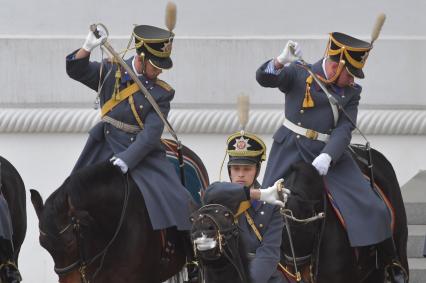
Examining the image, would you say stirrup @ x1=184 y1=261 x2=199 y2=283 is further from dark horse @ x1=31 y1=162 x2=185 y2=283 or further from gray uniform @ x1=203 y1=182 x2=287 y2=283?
gray uniform @ x1=203 y1=182 x2=287 y2=283

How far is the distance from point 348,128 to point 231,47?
321 centimetres

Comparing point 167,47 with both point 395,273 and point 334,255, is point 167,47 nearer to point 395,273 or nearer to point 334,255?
point 334,255

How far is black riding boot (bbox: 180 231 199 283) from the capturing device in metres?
11.4

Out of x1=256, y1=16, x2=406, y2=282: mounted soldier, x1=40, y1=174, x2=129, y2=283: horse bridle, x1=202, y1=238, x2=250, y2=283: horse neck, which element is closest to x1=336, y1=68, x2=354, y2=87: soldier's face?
x1=256, y1=16, x2=406, y2=282: mounted soldier

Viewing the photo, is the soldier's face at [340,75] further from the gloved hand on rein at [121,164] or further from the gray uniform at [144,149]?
the gloved hand on rein at [121,164]

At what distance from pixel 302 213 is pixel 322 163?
55cm

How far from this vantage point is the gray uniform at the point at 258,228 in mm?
8393

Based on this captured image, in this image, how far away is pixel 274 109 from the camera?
47.1 feet

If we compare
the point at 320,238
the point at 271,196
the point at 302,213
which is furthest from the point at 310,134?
the point at 271,196

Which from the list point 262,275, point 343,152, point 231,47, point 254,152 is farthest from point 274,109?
point 262,275

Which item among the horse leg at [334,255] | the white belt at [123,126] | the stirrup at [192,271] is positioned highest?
the white belt at [123,126]

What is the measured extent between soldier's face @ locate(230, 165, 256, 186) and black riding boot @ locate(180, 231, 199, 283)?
1.94 meters

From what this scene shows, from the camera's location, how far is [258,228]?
9078mm

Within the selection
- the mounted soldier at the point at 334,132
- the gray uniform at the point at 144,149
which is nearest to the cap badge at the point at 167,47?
the gray uniform at the point at 144,149
